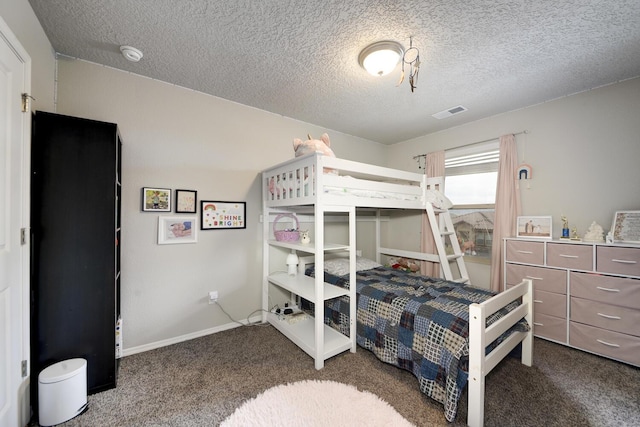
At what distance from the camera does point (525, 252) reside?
2.66 metres

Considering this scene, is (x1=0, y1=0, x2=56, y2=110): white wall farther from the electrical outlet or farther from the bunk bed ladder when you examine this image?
the bunk bed ladder

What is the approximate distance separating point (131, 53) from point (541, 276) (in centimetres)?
422

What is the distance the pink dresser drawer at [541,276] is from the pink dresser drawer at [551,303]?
5cm

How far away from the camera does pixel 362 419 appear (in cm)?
152

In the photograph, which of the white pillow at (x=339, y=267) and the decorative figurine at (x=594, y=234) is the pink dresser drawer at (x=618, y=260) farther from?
the white pillow at (x=339, y=267)

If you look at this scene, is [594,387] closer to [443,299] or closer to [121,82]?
[443,299]

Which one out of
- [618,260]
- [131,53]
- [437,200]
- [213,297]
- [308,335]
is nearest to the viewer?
[131,53]

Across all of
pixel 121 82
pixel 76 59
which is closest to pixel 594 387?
pixel 121 82

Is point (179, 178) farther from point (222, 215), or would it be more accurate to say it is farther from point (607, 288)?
point (607, 288)

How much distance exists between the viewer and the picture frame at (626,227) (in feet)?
7.09

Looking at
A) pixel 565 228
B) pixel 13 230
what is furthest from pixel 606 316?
pixel 13 230

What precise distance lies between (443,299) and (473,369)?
2.04 ft

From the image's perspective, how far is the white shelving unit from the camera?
2.07m

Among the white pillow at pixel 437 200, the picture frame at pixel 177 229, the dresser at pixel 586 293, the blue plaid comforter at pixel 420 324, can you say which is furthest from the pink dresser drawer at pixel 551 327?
the picture frame at pixel 177 229
